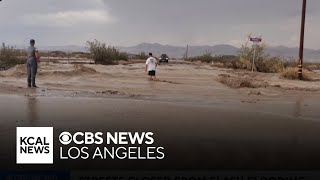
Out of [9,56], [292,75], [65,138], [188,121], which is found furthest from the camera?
[9,56]

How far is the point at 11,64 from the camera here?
41.2 metres

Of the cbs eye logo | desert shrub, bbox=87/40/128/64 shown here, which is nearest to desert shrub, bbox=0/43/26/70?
desert shrub, bbox=87/40/128/64

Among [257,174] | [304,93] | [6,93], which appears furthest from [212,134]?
[304,93]

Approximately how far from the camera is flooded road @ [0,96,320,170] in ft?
29.3

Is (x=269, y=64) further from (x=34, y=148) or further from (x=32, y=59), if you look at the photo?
(x=34, y=148)

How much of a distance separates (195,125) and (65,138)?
331 centimetres

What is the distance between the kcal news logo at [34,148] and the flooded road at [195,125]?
20 cm

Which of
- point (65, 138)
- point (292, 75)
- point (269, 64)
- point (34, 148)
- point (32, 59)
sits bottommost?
point (65, 138)

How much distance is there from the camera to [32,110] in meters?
14.4

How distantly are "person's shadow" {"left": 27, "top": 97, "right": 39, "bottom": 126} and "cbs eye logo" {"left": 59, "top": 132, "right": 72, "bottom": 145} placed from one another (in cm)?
145

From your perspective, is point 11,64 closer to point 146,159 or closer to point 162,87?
point 162,87

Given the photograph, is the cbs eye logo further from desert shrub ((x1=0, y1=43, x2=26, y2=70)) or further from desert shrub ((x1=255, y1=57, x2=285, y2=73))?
desert shrub ((x1=255, y1=57, x2=285, y2=73))

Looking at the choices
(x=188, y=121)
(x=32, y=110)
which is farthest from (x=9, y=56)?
(x=188, y=121)

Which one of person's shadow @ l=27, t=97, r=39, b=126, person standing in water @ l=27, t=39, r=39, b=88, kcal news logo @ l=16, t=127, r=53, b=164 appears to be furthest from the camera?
person standing in water @ l=27, t=39, r=39, b=88
